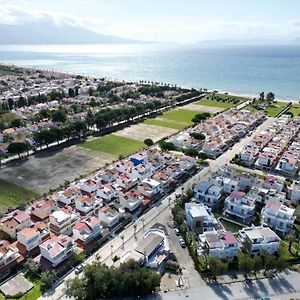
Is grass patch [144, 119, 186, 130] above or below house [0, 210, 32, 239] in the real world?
below

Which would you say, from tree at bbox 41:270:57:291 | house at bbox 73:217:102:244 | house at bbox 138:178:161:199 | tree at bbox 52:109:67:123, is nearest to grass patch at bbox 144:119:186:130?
tree at bbox 52:109:67:123

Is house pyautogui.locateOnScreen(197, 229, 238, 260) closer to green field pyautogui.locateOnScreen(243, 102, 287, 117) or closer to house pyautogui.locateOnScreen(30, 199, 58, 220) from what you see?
house pyautogui.locateOnScreen(30, 199, 58, 220)

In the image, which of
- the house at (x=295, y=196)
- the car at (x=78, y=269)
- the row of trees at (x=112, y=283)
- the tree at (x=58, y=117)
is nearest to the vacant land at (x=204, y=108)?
the tree at (x=58, y=117)

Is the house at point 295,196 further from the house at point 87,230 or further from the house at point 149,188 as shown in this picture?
the house at point 87,230

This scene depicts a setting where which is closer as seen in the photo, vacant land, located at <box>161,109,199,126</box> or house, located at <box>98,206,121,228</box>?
house, located at <box>98,206,121,228</box>

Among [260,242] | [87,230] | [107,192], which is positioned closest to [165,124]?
[107,192]
